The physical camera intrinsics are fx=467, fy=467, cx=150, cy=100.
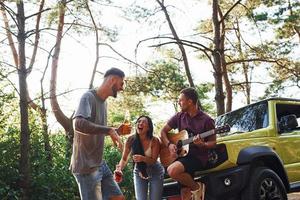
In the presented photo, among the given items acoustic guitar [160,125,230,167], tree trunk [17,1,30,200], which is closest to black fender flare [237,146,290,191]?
acoustic guitar [160,125,230,167]

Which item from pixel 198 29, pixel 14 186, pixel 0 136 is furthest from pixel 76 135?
pixel 198 29

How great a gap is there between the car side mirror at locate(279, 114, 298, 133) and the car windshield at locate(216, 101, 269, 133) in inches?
9.2

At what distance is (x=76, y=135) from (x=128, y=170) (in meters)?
8.42

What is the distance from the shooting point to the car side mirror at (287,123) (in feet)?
23.6

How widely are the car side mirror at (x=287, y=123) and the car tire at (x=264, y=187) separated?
960 millimetres

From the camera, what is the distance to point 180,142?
20.1 ft

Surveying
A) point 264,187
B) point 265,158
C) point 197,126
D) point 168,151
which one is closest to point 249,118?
point 265,158

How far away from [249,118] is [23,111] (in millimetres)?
4307

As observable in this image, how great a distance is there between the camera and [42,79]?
1427 centimetres

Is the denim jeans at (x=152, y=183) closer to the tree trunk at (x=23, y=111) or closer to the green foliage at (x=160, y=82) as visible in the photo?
the tree trunk at (x=23, y=111)

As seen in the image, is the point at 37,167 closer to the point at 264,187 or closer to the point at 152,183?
the point at 152,183

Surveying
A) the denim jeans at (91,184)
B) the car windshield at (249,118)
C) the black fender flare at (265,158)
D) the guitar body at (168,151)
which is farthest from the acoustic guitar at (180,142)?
the denim jeans at (91,184)

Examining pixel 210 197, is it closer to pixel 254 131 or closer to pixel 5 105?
pixel 254 131

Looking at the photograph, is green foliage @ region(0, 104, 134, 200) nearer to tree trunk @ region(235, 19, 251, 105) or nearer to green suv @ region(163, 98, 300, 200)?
green suv @ region(163, 98, 300, 200)
